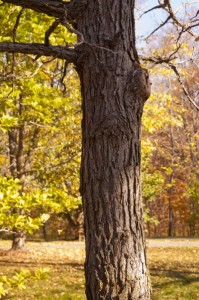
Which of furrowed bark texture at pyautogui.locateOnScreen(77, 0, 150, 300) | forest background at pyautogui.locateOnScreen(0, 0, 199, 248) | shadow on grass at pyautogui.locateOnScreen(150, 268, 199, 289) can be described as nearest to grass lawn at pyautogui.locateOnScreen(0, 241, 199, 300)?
shadow on grass at pyautogui.locateOnScreen(150, 268, 199, 289)

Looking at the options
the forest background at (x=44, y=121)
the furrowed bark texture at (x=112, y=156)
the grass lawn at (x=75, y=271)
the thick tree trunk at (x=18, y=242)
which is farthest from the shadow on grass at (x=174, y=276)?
the furrowed bark texture at (x=112, y=156)

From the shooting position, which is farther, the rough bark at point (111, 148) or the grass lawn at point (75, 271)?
the grass lawn at point (75, 271)

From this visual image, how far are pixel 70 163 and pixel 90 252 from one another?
28.8ft

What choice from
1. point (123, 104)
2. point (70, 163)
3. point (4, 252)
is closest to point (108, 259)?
point (123, 104)

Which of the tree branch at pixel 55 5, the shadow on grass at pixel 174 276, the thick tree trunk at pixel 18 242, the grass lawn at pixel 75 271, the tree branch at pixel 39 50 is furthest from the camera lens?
the thick tree trunk at pixel 18 242

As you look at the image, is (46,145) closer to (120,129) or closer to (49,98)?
(49,98)

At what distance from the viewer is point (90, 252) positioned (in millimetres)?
2645

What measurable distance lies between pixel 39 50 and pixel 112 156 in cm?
80

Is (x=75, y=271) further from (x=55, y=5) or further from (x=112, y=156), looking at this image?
(x=55, y=5)

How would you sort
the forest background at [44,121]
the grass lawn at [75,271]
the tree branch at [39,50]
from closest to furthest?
1. the tree branch at [39,50]
2. the forest background at [44,121]
3. the grass lawn at [75,271]

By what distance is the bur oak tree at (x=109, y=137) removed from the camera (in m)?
2.59

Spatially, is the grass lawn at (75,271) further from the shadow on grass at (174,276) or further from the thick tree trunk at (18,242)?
the thick tree trunk at (18,242)

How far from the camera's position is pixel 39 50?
8.63ft

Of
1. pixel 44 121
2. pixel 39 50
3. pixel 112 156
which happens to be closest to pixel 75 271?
pixel 44 121
